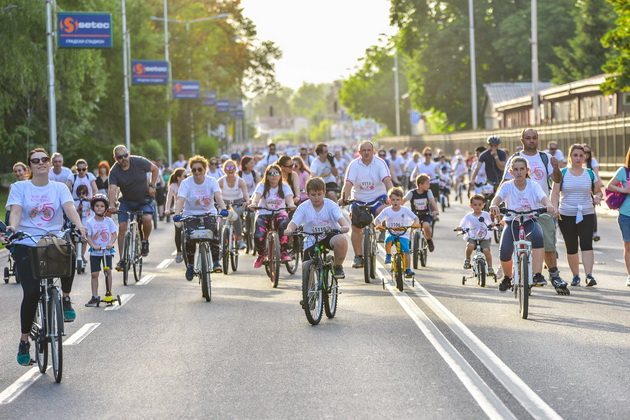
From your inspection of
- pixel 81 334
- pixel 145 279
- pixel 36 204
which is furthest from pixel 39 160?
pixel 145 279

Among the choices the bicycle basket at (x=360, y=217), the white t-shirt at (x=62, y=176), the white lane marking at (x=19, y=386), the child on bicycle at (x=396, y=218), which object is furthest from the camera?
the white t-shirt at (x=62, y=176)

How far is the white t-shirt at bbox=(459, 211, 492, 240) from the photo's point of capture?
14.9 meters

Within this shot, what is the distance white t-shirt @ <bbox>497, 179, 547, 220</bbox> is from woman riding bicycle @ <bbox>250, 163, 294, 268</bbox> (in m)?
4.49

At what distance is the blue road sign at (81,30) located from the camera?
1355 inches

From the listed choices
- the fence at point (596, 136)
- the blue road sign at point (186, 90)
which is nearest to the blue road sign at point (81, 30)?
the fence at point (596, 136)

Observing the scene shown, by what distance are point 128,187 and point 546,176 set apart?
224 inches

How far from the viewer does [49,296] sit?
9.23m

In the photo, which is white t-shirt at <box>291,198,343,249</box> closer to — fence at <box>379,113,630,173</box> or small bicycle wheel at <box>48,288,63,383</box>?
small bicycle wheel at <box>48,288,63,383</box>

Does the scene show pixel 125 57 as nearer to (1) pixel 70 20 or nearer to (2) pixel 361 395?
(1) pixel 70 20

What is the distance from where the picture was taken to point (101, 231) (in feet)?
45.5

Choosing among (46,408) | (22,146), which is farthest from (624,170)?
(22,146)

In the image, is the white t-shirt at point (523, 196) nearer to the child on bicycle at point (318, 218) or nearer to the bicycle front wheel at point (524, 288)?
the bicycle front wheel at point (524, 288)

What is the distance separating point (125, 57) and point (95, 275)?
38.2m

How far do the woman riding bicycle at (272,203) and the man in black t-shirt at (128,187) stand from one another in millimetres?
1516
